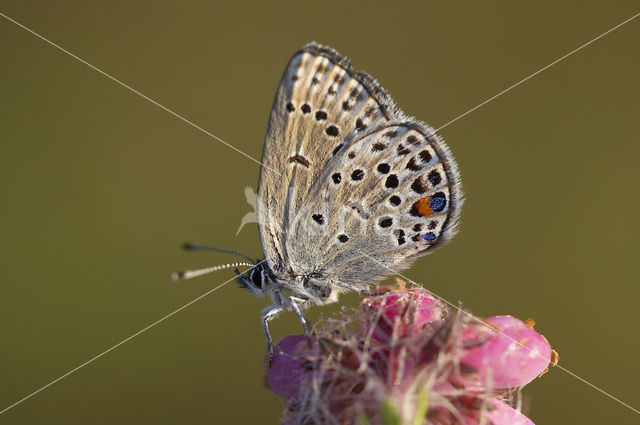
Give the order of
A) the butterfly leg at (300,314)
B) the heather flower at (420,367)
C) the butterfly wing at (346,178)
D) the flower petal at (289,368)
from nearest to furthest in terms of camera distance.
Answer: the heather flower at (420,367)
the flower petal at (289,368)
the butterfly leg at (300,314)
the butterfly wing at (346,178)

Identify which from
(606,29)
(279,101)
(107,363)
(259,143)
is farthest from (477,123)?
(107,363)

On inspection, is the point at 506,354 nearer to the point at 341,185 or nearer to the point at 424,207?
the point at 424,207

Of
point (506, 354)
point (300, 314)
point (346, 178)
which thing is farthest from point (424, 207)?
point (506, 354)

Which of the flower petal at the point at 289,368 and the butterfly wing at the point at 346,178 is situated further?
the butterfly wing at the point at 346,178

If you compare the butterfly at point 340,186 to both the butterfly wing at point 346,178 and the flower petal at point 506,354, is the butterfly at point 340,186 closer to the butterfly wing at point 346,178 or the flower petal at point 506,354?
the butterfly wing at point 346,178

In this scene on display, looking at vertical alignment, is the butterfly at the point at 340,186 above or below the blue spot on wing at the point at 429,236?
above

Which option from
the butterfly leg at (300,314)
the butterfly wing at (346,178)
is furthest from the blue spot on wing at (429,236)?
the butterfly leg at (300,314)
